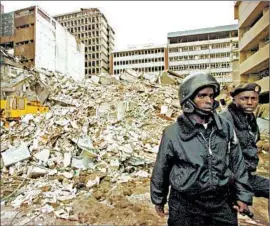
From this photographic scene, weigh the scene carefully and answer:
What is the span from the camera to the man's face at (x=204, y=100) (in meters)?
0.95

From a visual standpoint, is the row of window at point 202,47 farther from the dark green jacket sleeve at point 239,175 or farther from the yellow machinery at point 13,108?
the dark green jacket sleeve at point 239,175

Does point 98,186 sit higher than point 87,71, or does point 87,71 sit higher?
point 87,71

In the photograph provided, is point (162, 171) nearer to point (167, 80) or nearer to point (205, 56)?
point (167, 80)

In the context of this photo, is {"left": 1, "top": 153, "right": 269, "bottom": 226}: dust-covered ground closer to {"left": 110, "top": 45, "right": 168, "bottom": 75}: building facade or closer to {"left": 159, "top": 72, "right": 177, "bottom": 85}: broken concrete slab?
{"left": 159, "top": 72, "right": 177, "bottom": 85}: broken concrete slab

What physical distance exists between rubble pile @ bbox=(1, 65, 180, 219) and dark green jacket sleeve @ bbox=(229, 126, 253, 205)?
1816 millimetres

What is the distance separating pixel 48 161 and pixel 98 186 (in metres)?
1.06

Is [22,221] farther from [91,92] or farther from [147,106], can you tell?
[91,92]

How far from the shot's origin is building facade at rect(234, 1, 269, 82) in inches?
330

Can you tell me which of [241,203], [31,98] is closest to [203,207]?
[241,203]

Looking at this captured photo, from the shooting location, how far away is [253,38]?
9312 mm

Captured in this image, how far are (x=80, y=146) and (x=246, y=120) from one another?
324cm

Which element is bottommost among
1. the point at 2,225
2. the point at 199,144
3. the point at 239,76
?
the point at 2,225

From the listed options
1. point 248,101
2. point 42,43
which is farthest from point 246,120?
point 42,43

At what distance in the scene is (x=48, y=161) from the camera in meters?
3.90
